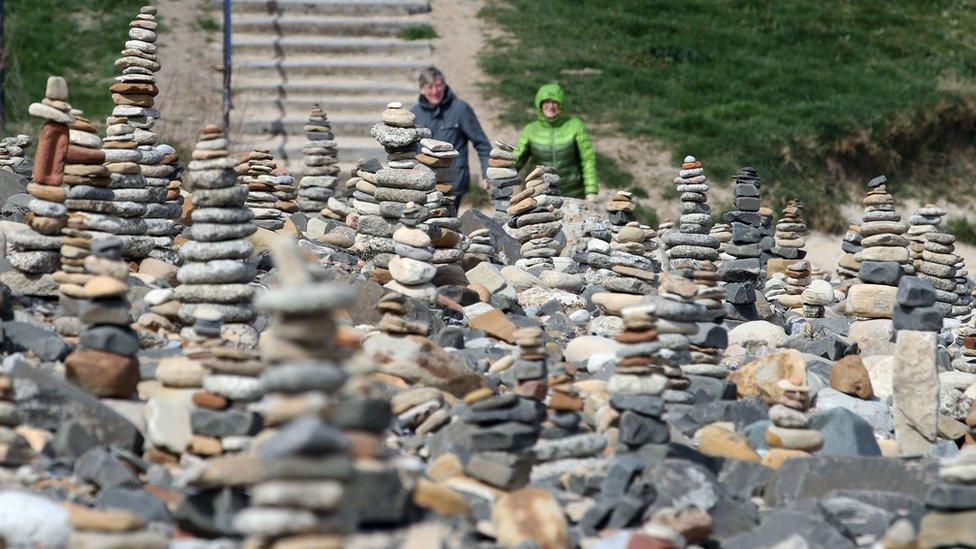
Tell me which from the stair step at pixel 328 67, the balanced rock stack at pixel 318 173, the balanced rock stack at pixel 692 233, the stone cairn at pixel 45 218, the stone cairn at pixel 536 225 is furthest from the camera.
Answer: the stair step at pixel 328 67

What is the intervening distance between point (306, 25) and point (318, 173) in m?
10.2

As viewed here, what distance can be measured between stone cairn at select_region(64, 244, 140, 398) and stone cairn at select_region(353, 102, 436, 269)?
3.98 meters

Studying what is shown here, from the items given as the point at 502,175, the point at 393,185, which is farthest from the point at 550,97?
the point at 393,185

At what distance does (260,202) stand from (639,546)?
797cm

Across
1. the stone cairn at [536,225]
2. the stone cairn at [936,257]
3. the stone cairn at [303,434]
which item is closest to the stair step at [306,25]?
the stone cairn at [536,225]

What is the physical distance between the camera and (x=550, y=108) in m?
16.8

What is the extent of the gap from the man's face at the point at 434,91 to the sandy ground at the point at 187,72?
233 inches

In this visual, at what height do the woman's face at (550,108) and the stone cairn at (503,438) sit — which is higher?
the woman's face at (550,108)

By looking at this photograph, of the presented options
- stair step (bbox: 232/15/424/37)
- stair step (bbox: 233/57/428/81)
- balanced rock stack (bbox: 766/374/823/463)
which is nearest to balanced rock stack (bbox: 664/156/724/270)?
balanced rock stack (bbox: 766/374/823/463)

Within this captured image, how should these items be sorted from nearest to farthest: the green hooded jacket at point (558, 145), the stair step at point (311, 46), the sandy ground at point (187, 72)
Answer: the green hooded jacket at point (558, 145), the sandy ground at point (187, 72), the stair step at point (311, 46)

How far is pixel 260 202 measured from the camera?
13.3m

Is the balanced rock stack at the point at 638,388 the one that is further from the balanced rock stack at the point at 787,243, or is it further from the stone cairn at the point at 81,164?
the balanced rock stack at the point at 787,243

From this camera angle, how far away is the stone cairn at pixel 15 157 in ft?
49.7

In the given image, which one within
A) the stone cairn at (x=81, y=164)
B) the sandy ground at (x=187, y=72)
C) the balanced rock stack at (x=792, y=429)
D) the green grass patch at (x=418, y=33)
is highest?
the green grass patch at (x=418, y=33)
